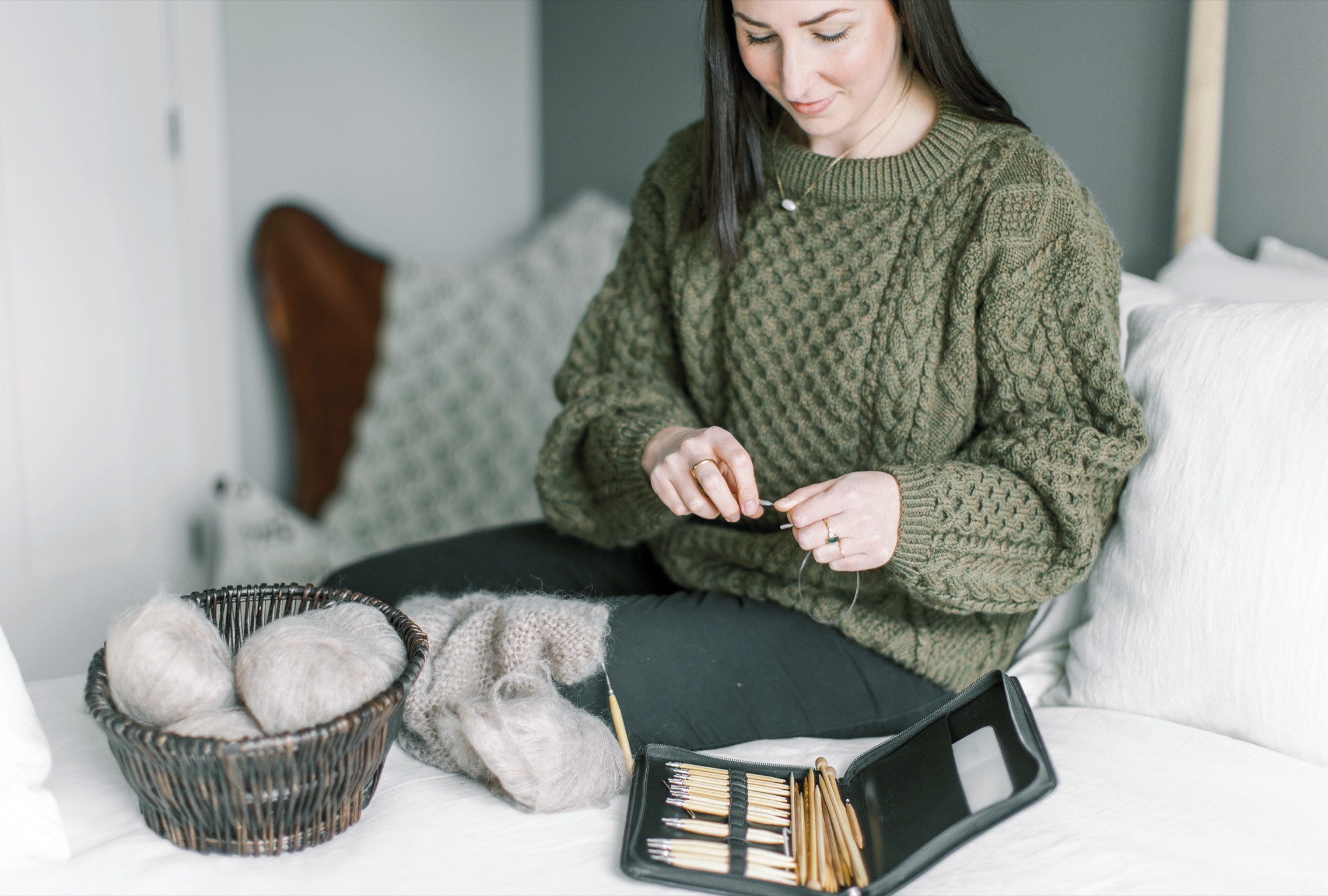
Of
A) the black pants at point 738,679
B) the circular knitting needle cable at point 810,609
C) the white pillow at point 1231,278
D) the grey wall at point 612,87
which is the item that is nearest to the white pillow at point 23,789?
the black pants at point 738,679

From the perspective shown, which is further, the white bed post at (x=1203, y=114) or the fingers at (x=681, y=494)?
the white bed post at (x=1203, y=114)

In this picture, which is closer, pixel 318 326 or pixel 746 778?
pixel 746 778

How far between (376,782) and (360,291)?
128cm

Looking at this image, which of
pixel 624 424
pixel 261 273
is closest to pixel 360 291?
pixel 261 273

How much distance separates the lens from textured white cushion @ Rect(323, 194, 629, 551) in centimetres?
193

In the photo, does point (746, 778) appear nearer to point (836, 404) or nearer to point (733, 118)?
point (836, 404)

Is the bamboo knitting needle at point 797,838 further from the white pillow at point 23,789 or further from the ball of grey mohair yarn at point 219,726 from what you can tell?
the white pillow at point 23,789

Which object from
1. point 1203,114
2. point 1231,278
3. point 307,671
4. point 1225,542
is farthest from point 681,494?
A: point 1203,114

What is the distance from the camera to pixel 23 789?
730mm

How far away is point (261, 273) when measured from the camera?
1832mm

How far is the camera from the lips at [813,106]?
3.29 feet

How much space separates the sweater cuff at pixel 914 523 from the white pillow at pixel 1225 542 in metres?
0.22

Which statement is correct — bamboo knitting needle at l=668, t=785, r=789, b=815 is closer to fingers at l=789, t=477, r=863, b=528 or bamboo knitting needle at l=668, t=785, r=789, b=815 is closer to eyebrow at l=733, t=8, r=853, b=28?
fingers at l=789, t=477, r=863, b=528

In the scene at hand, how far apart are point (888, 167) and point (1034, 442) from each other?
327 millimetres
